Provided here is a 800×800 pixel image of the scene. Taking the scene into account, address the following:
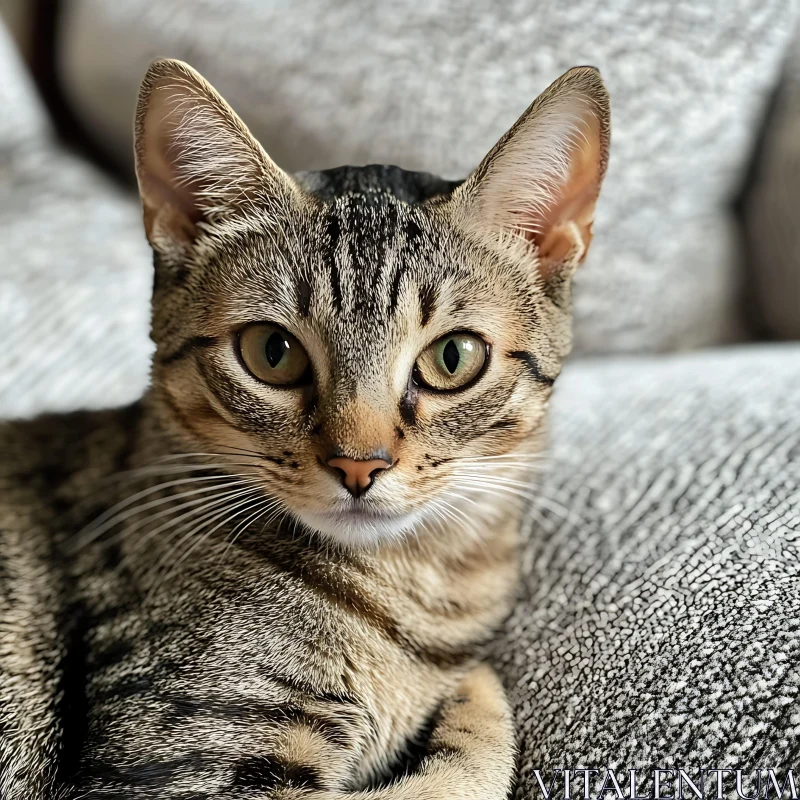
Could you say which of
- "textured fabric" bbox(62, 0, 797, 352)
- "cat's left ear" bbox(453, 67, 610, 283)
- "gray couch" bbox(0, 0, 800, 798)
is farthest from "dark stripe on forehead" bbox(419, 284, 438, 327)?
"textured fabric" bbox(62, 0, 797, 352)

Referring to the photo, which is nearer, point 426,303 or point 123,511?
point 426,303

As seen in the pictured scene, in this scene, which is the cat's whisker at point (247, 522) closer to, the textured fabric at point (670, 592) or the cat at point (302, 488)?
the cat at point (302, 488)

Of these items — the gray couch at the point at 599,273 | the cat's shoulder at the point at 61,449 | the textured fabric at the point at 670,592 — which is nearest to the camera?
the textured fabric at the point at 670,592

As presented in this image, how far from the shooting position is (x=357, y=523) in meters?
0.75

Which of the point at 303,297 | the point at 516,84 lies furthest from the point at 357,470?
the point at 516,84

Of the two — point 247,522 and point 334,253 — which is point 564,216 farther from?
point 247,522

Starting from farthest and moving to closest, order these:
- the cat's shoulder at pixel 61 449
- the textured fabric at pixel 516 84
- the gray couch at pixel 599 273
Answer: the textured fabric at pixel 516 84
the cat's shoulder at pixel 61 449
the gray couch at pixel 599 273

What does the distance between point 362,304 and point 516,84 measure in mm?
699

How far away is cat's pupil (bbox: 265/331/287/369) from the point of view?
0.77 m

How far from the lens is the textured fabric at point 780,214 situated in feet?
4.31

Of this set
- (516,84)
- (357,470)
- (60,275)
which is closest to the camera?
(357,470)

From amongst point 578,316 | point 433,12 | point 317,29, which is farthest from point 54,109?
point 578,316

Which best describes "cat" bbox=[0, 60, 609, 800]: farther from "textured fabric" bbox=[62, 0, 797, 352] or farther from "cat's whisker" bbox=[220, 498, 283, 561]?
Answer: "textured fabric" bbox=[62, 0, 797, 352]

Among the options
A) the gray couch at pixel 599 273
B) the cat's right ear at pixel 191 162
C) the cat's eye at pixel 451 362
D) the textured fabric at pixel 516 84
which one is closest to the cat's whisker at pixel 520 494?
the gray couch at pixel 599 273
